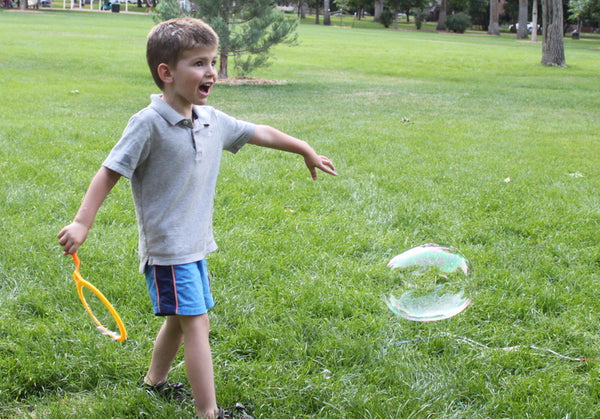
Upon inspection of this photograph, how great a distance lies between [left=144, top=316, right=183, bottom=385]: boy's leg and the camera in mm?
2516

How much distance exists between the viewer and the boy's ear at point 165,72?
2264 mm

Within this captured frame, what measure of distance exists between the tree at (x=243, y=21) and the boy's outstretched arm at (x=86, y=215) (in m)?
12.4

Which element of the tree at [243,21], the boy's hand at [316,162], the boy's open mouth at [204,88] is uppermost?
the tree at [243,21]

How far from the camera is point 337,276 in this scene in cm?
369

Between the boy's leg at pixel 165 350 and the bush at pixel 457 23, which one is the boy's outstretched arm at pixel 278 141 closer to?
the boy's leg at pixel 165 350

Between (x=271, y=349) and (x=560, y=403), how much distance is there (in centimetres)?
121

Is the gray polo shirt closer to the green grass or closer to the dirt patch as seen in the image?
the green grass

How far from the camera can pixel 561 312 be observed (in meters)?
3.35

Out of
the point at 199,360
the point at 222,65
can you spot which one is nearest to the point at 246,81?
the point at 222,65

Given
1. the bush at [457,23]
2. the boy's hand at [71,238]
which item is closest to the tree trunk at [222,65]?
the boy's hand at [71,238]

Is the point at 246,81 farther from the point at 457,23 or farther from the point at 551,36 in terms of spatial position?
the point at 457,23

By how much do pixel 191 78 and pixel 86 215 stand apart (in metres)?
0.58

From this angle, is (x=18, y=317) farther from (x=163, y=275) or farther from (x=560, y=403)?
(x=560, y=403)

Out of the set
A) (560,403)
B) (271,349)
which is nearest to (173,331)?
(271,349)
